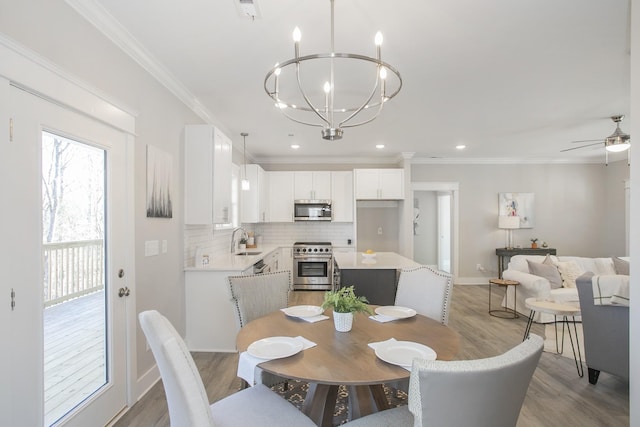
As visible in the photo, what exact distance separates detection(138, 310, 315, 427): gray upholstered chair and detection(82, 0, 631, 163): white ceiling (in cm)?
181

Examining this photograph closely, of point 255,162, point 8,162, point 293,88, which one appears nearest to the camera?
point 8,162

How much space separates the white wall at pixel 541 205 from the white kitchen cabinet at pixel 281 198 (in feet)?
8.43

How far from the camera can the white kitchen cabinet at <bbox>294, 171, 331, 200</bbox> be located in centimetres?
640

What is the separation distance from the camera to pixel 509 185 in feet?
22.6

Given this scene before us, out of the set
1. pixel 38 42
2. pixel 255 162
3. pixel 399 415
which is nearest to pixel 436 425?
pixel 399 415

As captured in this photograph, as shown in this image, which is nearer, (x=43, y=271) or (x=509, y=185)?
(x=43, y=271)

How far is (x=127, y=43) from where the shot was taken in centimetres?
229

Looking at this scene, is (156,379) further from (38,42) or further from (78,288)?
(38,42)

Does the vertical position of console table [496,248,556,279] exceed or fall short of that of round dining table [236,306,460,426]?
it falls short

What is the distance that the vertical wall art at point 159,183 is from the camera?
8.87 feet

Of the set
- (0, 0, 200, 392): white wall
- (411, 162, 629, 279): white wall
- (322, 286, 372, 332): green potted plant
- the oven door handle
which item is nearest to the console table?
(411, 162, 629, 279): white wall

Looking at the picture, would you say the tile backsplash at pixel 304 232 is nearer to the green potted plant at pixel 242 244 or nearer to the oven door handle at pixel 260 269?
the green potted plant at pixel 242 244

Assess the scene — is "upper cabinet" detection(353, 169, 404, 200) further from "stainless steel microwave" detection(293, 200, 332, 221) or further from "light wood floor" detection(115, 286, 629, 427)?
"light wood floor" detection(115, 286, 629, 427)

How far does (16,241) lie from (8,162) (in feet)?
1.15
